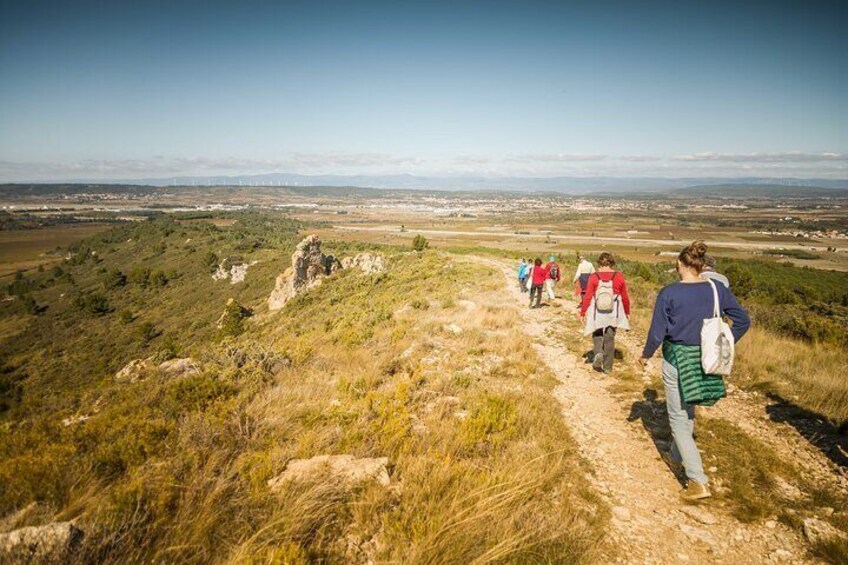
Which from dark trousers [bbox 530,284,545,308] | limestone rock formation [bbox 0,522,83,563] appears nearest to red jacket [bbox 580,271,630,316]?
dark trousers [bbox 530,284,545,308]

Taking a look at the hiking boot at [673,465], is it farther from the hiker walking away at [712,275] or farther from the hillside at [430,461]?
the hiker walking away at [712,275]

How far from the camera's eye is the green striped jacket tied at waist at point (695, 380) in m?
4.05

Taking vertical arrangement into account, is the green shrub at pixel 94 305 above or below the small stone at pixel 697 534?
below

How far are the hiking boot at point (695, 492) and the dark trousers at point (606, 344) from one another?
13.0ft

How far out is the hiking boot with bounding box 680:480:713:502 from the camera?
4039mm

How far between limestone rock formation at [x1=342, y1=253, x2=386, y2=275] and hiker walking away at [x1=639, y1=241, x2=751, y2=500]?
34451mm

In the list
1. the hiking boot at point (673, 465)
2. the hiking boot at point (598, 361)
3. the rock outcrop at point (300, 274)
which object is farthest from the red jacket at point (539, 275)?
the rock outcrop at point (300, 274)

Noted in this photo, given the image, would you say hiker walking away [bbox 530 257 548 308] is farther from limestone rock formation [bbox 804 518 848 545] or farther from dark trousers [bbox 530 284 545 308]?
limestone rock formation [bbox 804 518 848 545]

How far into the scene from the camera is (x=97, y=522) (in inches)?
108

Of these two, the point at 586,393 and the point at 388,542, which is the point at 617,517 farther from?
the point at 586,393

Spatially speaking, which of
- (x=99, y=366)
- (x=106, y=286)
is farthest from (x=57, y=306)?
(x=99, y=366)

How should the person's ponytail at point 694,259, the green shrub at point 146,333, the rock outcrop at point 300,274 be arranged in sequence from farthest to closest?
1. the green shrub at point 146,333
2. the rock outcrop at point 300,274
3. the person's ponytail at point 694,259

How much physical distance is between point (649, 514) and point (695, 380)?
4.81ft

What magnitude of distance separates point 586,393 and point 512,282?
16.8m
